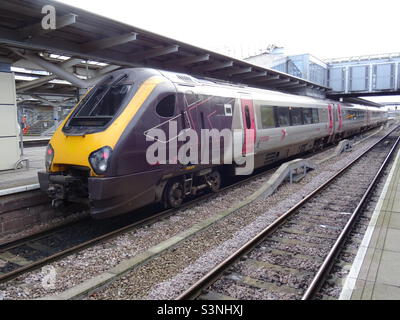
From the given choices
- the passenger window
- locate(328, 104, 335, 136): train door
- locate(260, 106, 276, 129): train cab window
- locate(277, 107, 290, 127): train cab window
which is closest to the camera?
the passenger window

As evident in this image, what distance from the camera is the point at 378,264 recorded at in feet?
14.6

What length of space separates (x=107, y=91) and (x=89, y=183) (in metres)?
2.10

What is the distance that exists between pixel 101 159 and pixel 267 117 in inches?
263

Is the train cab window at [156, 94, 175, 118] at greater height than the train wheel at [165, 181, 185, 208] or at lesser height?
greater

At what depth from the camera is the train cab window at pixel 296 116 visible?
43.4ft

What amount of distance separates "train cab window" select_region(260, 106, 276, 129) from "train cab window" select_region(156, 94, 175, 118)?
177 inches

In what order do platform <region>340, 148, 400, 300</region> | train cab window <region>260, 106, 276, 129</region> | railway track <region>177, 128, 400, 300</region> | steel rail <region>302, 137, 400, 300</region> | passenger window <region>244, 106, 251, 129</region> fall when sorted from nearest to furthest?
platform <region>340, 148, 400, 300</region> → steel rail <region>302, 137, 400, 300</region> → railway track <region>177, 128, 400, 300</region> → passenger window <region>244, 106, 251, 129</region> → train cab window <region>260, 106, 276, 129</region>

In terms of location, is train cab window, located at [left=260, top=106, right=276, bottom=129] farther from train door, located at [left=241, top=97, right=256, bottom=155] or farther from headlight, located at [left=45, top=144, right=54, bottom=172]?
headlight, located at [left=45, top=144, right=54, bottom=172]

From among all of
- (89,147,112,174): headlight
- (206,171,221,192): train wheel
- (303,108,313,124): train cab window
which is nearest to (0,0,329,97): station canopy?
(89,147,112,174): headlight

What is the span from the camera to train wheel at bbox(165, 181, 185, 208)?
733 centimetres

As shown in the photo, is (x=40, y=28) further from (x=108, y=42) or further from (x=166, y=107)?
(x=166, y=107)

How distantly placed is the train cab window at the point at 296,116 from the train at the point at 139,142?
14.5 feet

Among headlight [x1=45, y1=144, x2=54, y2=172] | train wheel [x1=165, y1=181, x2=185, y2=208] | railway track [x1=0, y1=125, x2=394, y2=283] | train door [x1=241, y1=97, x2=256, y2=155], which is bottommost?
railway track [x1=0, y1=125, x2=394, y2=283]

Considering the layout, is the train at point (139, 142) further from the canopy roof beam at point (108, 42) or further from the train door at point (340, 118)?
the train door at point (340, 118)
